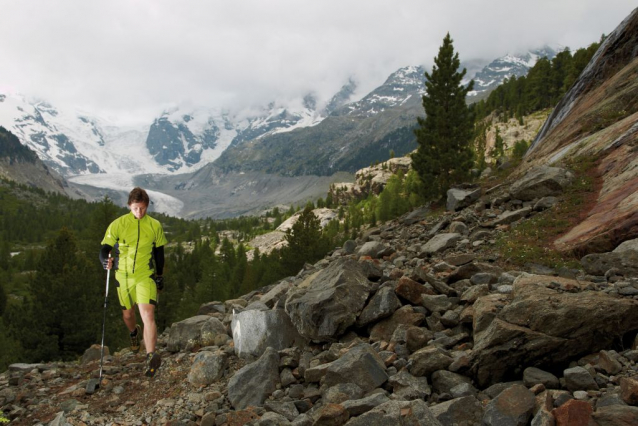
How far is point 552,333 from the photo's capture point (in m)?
6.18

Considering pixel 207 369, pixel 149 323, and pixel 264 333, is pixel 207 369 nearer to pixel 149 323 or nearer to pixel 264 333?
pixel 264 333

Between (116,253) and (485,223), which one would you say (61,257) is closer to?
(116,253)

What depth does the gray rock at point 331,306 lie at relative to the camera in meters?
8.85

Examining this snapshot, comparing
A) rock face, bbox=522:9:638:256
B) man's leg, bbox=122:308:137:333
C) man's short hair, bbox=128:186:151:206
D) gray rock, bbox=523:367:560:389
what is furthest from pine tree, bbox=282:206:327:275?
gray rock, bbox=523:367:560:389

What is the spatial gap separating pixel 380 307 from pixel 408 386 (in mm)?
2664

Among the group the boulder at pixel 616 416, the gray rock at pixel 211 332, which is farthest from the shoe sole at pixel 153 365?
the boulder at pixel 616 416

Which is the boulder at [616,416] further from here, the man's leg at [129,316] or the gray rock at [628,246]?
the man's leg at [129,316]

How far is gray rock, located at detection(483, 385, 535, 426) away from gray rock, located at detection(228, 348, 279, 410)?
14.1ft

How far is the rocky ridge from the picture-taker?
17.5 feet

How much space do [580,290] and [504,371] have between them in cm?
253

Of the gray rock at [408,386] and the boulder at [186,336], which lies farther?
the boulder at [186,336]

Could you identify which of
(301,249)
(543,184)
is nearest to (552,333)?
(543,184)

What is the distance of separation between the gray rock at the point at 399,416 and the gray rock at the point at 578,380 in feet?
6.59

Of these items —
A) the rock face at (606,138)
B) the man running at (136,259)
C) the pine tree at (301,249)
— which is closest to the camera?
the man running at (136,259)
